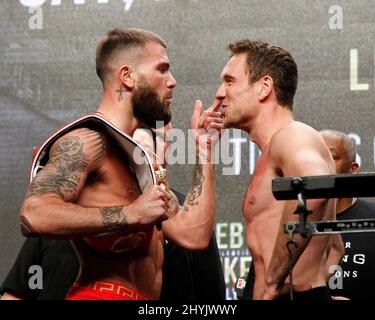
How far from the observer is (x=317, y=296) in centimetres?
220

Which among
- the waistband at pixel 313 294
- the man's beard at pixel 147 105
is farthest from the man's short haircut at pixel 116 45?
the waistband at pixel 313 294

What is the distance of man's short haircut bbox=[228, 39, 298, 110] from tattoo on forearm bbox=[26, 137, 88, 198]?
27.0 inches

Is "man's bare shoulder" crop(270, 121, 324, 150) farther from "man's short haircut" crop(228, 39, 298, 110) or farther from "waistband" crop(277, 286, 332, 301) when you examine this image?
"waistband" crop(277, 286, 332, 301)

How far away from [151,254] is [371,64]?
163 cm

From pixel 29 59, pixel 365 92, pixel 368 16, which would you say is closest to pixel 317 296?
pixel 365 92

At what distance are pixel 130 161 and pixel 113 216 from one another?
8.0 inches

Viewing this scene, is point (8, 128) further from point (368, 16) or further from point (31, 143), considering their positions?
point (368, 16)

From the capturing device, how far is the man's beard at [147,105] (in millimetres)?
2336

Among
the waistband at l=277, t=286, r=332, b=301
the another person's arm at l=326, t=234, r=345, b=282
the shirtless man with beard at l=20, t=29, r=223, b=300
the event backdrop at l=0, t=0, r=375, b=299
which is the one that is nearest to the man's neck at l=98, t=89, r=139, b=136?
the shirtless man with beard at l=20, t=29, r=223, b=300

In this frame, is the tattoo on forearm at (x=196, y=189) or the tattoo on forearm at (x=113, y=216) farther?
the tattoo on forearm at (x=196, y=189)

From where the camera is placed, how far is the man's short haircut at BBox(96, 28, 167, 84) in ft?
7.84

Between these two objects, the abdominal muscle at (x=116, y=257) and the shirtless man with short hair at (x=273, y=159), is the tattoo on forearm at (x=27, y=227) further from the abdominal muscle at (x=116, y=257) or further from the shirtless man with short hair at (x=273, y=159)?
the shirtless man with short hair at (x=273, y=159)

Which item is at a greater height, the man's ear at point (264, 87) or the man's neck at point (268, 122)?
the man's ear at point (264, 87)

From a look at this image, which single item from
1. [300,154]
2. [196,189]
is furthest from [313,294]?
[196,189]
